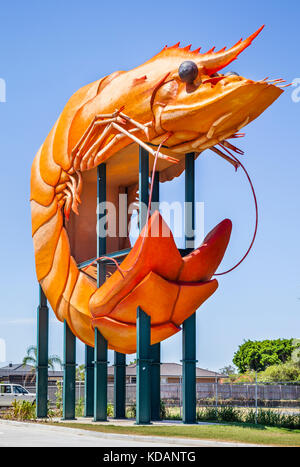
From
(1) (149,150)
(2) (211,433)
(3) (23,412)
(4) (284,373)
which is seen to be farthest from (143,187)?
(4) (284,373)

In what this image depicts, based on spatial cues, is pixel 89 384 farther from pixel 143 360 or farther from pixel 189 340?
pixel 143 360

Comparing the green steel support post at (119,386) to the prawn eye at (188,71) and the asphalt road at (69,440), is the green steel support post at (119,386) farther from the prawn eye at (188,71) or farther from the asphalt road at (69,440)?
the prawn eye at (188,71)

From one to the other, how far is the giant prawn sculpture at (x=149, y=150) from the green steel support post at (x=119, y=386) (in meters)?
2.05

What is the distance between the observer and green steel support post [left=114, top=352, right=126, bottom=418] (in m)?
26.1

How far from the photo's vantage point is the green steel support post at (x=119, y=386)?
26109mm

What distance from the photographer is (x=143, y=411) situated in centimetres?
2109

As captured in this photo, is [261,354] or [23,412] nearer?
[23,412]

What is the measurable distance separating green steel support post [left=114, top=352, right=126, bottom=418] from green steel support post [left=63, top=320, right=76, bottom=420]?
148 cm

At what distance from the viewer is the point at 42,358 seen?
27359 millimetres

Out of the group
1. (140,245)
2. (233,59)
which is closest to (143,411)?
(140,245)

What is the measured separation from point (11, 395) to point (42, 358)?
12.4m

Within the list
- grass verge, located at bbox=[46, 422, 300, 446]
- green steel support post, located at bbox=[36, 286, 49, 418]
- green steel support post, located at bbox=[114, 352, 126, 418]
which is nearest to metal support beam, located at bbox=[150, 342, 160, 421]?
green steel support post, located at bbox=[114, 352, 126, 418]
